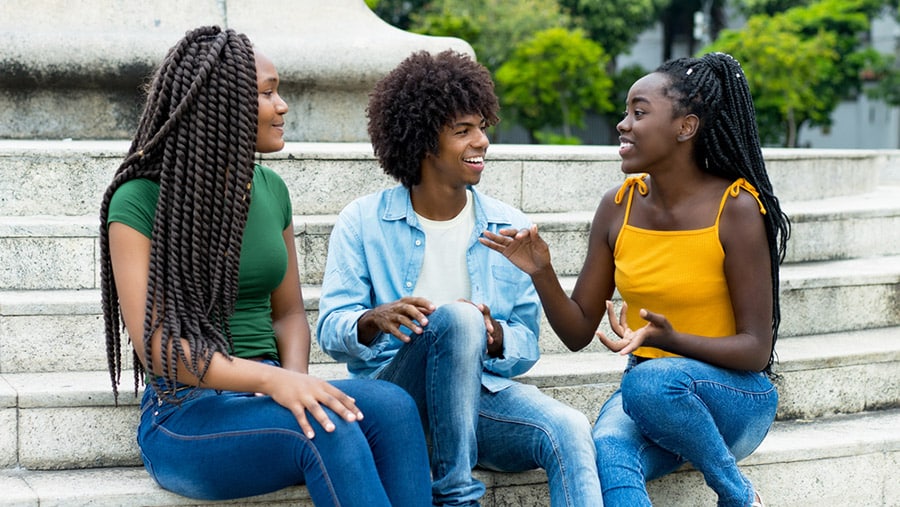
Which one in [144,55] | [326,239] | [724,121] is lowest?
[326,239]

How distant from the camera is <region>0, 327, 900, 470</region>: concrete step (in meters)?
3.59

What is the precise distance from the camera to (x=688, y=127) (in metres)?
3.55

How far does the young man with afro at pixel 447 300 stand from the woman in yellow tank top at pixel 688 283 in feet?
0.50

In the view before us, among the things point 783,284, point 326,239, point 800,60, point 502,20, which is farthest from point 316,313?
point 502,20

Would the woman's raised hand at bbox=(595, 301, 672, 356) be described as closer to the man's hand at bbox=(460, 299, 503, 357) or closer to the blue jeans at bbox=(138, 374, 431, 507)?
the man's hand at bbox=(460, 299, 503, 357)

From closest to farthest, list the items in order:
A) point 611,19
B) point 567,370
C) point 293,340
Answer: point 293,340 → point 567,370 → point 611,19

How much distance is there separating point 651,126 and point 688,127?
12cm

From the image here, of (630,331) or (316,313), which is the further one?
(316,313)

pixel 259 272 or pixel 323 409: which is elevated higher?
pixel 259 272

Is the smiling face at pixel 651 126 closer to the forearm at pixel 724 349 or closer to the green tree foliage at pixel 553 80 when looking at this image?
the forearm at pixel 724 349

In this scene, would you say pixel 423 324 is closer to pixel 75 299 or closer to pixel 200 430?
pixel 200 430

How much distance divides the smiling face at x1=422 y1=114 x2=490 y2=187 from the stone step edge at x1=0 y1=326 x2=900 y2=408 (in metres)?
0.77

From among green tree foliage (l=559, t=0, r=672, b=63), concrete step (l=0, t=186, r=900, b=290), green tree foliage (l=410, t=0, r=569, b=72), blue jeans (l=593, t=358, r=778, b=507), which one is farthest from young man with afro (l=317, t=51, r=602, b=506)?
green tree foliage (l=559, t=0, r=672, b=63)

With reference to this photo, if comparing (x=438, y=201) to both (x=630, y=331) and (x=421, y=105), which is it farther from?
(x=630, y=331)
